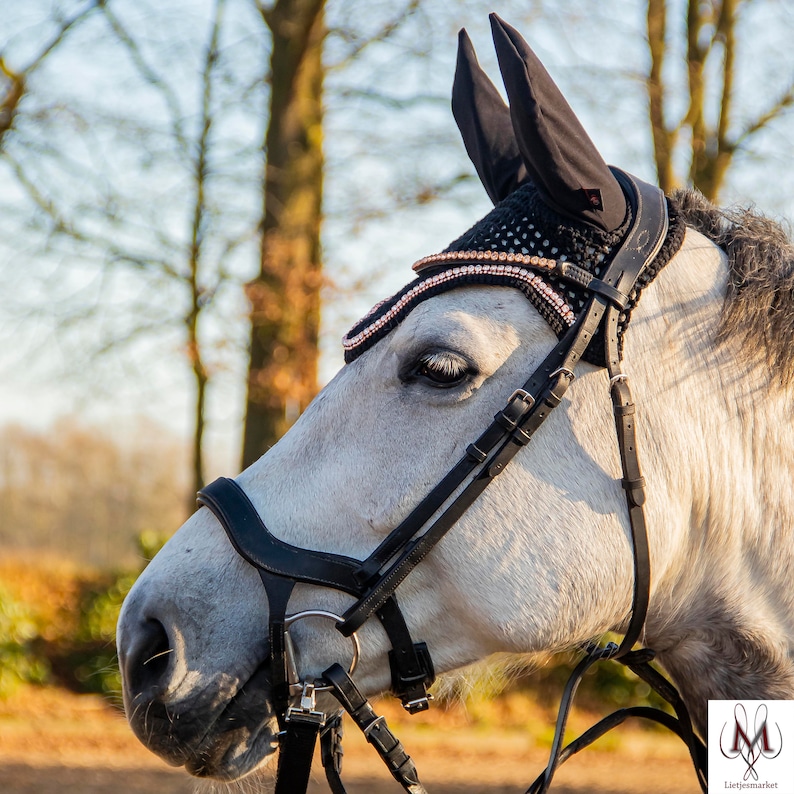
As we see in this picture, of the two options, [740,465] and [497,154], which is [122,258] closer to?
[497,154]

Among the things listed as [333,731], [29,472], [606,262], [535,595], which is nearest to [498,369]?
[606,262]

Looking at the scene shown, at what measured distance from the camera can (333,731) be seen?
6.94ft

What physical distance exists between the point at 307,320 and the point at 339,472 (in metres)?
7.24

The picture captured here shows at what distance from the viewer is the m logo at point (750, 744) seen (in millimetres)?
1959

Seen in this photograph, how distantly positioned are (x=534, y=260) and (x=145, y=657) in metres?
1.30

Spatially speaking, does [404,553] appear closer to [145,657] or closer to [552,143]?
[145,657]

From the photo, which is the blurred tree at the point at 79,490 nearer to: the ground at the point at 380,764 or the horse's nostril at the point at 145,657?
the ground at the point at 380,764

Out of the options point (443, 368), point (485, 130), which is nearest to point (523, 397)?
point (443, 368)

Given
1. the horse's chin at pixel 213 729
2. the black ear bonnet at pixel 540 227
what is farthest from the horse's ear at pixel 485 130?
the horse's chin at pixel 213 729

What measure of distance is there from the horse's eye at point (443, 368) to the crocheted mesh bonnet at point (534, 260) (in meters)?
0.18

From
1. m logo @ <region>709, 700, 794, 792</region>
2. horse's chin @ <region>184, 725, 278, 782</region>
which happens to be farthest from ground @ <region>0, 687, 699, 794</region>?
m logo @ <region>709, 700, 794, 792</region>

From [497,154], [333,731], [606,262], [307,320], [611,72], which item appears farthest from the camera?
[611,72]

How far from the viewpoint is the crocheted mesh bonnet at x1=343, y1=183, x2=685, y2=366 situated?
76.7 inches

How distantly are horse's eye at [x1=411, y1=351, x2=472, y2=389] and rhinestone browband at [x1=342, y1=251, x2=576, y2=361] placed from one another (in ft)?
0.59
